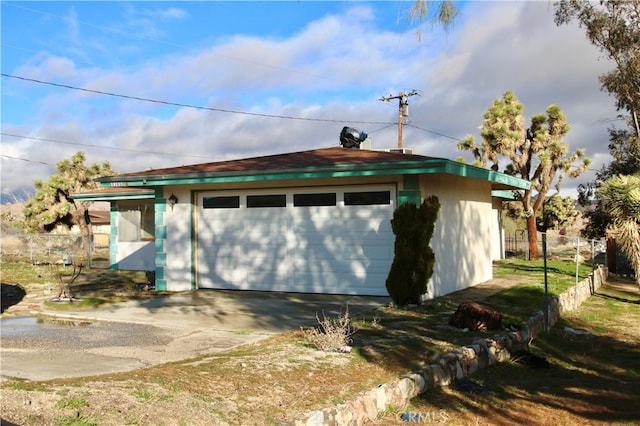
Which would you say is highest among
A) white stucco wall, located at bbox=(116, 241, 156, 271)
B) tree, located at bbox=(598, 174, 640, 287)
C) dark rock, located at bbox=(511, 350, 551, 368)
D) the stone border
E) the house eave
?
the house eave

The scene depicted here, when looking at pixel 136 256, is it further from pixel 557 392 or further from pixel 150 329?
pixel 557 392

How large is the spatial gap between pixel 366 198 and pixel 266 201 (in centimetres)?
250

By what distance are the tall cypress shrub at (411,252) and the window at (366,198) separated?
1.74 meters

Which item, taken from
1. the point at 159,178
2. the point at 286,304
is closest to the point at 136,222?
the point at 159,178

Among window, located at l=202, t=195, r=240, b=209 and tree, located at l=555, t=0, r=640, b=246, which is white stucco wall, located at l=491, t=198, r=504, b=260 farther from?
window, located at l=202, t=195, r=240, b=209

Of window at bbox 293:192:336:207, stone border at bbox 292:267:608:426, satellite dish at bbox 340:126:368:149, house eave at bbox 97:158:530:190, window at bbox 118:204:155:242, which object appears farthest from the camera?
window at bbox 118:204:155:242

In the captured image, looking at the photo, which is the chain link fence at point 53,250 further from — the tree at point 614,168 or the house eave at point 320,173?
the tree at point 614,168

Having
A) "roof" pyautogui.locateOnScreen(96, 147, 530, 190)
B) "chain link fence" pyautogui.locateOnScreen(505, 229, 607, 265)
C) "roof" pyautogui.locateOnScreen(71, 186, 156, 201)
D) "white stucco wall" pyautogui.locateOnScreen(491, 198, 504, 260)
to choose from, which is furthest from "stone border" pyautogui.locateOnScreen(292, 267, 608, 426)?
"chain link fence" pyautogui.locateOnScreen(505, 229, 607, 265)

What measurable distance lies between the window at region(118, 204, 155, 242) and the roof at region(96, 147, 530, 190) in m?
6.47

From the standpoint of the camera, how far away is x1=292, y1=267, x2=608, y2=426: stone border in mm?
5190

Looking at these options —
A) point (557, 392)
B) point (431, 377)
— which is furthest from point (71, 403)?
point (557, 392)

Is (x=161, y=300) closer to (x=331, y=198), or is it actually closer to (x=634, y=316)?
(x=331, y=198)

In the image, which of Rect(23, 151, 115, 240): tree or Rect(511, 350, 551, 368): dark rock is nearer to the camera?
Rect(511, 350, 551, 368): dark rock

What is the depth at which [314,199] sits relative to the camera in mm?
13422
